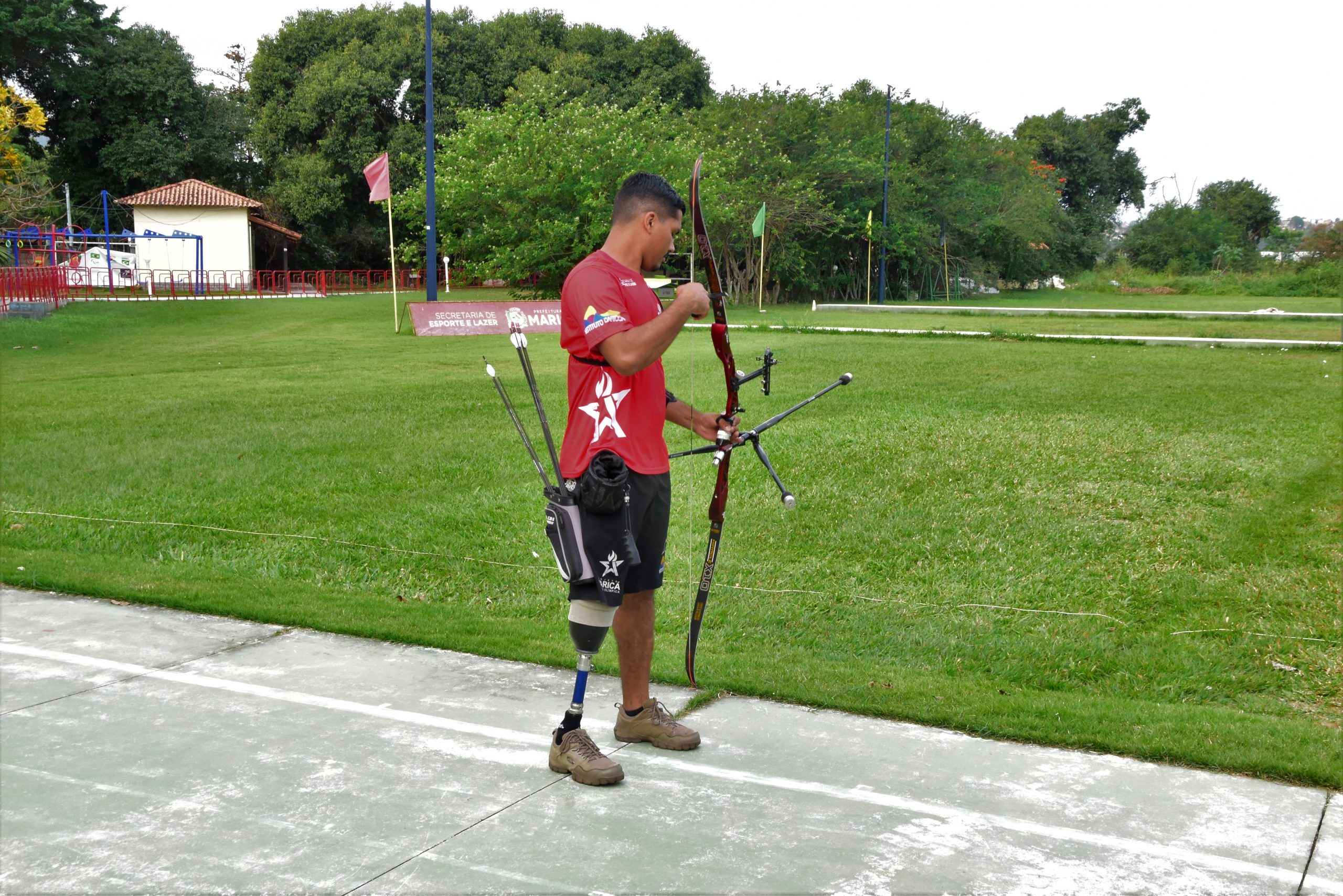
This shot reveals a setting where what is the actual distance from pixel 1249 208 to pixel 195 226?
63353 millimetres

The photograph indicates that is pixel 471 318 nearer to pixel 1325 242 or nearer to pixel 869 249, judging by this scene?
pixel 869 249

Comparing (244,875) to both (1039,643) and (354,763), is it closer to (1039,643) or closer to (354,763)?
(354,763)

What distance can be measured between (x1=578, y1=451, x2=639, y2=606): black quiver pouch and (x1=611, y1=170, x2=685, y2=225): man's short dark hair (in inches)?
34.6

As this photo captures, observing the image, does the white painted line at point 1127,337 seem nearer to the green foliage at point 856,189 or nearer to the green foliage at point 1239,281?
the green foliage at point 856,189

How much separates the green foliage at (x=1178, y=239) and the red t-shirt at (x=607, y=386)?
64.8m

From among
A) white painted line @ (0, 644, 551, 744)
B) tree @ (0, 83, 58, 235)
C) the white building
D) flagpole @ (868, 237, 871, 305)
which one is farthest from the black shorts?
the white building

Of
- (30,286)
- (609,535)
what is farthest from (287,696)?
(30,286)

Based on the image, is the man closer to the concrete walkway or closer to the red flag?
the concrete walkway

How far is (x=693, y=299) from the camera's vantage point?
12.5ft

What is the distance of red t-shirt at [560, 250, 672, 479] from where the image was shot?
3961 millimetres

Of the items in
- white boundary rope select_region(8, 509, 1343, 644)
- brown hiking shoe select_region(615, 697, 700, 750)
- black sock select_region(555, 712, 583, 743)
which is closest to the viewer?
black sock select_region(555, 712, 583, 743)

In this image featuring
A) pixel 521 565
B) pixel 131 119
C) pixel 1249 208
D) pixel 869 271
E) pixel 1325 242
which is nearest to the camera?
pixel 521 565

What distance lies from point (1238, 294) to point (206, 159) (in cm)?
4602

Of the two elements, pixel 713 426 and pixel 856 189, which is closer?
pixel 713 426
